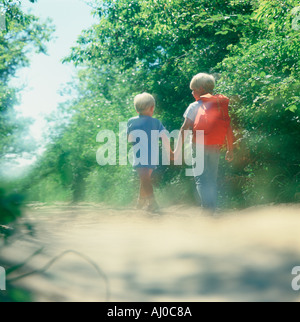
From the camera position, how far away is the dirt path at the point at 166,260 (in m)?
2.66

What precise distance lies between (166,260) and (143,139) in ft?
11.5

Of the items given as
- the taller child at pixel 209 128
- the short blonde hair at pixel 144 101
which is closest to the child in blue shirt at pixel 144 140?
the short blonde hair at pixel 144 101

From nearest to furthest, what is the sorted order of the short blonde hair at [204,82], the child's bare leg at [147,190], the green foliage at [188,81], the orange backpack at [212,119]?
the orange backpack at [212,119] < the short blonde hair at [204,82] < the child's bare leg at [147,190] < the green foliage at [188,81]

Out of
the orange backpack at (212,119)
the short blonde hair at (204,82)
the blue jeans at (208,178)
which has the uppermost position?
the short blonde hair at (204,82)

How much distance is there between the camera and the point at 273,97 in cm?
685

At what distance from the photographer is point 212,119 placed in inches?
228

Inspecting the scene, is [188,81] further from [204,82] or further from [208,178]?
[208,178]

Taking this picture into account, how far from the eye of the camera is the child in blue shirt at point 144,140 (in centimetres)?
675

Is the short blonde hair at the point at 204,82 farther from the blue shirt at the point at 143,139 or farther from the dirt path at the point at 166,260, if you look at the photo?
the dirt path at the point at 166,260

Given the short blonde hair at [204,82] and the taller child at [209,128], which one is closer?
the taller child at [209,128]

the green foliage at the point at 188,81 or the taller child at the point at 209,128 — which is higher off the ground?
the green foliage at the point at 188,81

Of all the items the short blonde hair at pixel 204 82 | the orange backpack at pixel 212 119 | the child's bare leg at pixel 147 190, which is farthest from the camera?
the child's bare leg at pixel 147 190

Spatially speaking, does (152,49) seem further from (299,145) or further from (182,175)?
(299,145)

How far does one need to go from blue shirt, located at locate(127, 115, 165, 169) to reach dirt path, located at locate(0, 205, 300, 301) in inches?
75.9
